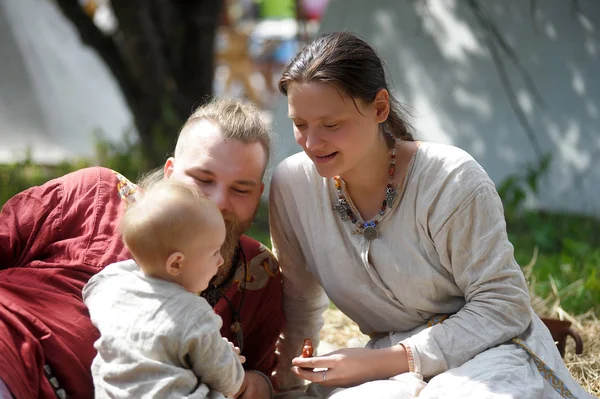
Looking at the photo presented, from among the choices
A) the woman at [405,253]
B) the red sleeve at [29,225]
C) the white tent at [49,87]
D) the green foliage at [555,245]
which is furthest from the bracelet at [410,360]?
the white tent at [49,87]

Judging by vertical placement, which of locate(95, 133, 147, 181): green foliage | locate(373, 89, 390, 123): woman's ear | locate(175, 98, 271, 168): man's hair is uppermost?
locate(373, 89, 390, 123): woman's ear

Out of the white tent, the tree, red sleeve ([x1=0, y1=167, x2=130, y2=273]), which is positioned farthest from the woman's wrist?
the white tent

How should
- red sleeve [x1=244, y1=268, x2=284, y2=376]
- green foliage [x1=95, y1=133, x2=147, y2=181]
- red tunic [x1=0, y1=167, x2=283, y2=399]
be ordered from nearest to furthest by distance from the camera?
red tunic [x1=0, y1=167, x2=283, y2=399], red sleeve [x1=244, y1=268, x2=284, y2=376], green foliage [x1=95, y1=133, x2=147, y2=181]

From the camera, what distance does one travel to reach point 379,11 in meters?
7.74

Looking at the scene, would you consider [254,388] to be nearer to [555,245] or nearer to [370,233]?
[370,233]

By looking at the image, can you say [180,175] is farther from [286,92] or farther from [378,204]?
[378,204]

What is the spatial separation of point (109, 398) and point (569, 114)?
5753 mm

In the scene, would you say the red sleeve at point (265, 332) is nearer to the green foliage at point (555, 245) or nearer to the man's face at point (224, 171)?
the man's face at point (224, 171)

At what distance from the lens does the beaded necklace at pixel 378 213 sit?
117 inches

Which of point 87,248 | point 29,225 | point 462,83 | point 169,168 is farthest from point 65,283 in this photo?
point 462,83

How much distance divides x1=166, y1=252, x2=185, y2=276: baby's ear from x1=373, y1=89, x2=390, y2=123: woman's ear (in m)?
0.95

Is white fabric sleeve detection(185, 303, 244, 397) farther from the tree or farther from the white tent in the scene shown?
the white tent

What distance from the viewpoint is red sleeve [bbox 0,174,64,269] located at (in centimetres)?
288

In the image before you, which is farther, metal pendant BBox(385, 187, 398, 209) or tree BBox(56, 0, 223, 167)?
tree BBox(56, 0, 223, 167)
